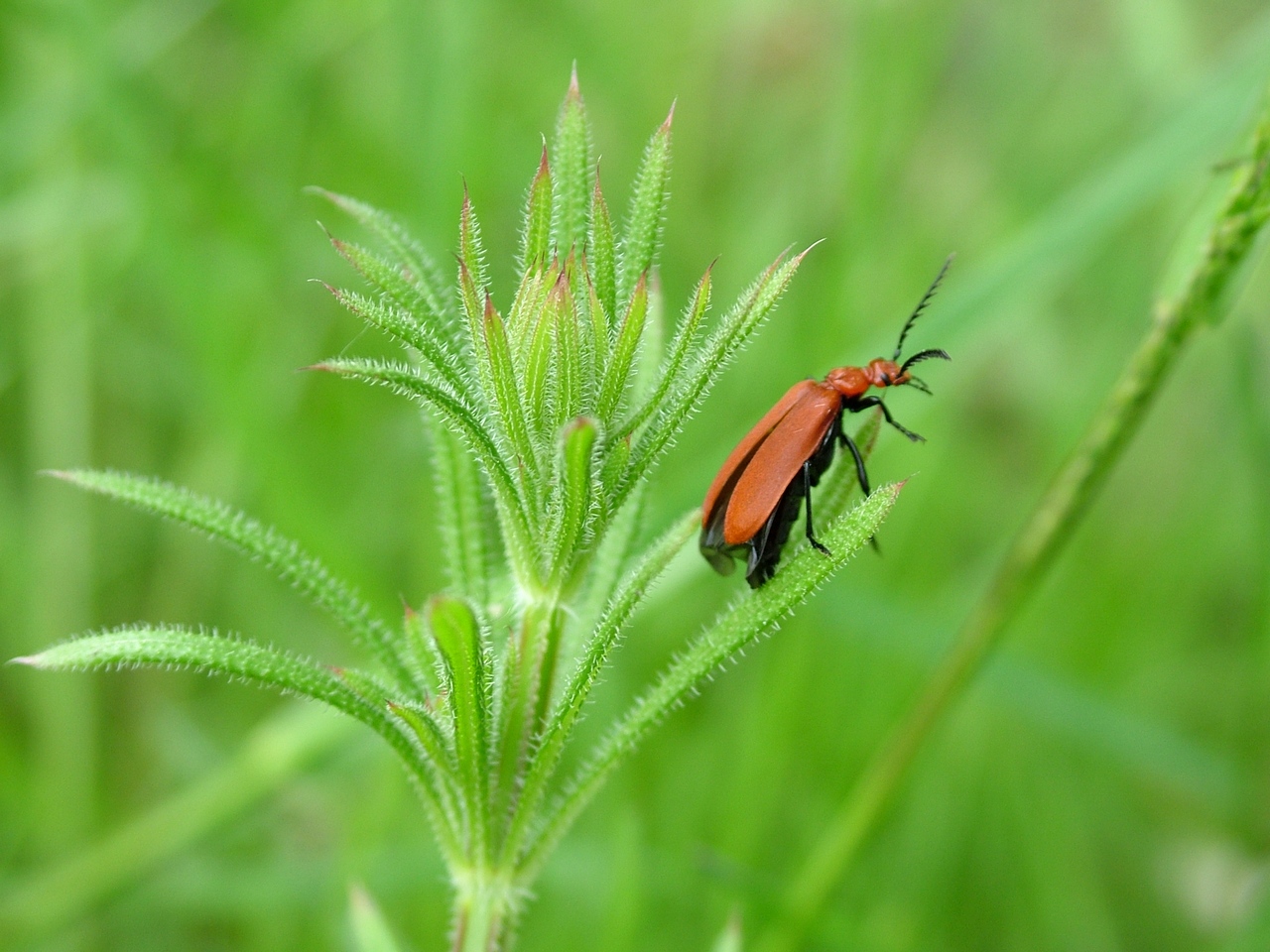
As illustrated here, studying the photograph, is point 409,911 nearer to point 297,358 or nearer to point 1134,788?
point 297,358

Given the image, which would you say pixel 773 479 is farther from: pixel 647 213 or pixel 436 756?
pixel 436 756

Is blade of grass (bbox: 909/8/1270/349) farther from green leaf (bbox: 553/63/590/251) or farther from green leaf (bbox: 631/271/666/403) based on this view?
green leaf (bbox: 553/63/590/251)

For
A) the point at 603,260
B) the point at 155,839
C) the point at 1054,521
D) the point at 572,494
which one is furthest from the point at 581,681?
the point at 155,839

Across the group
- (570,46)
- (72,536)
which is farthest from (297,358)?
(570,46)

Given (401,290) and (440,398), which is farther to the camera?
(401,290)

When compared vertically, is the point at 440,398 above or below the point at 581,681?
above

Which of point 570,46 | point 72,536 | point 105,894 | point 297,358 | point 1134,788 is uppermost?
point 570,46
